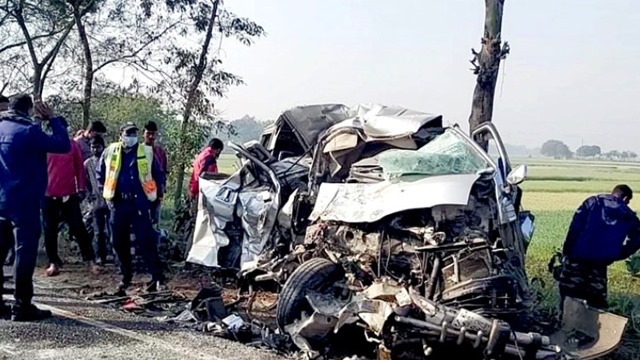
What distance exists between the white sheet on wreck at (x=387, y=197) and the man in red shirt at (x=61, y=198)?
145 inches

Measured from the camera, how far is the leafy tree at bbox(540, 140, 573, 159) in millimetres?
119125

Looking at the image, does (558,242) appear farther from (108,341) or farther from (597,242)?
(108,341)

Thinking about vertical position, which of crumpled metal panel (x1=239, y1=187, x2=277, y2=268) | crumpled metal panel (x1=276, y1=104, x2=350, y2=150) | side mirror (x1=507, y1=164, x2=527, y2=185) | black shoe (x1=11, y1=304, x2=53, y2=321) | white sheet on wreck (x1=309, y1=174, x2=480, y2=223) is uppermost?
crumpled metal panel (x1=276, y1=104, x2=350, y2=150)

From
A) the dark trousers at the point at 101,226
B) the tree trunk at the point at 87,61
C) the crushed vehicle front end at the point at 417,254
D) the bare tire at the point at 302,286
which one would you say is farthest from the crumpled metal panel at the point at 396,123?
the tree trunk at the point at 87,61

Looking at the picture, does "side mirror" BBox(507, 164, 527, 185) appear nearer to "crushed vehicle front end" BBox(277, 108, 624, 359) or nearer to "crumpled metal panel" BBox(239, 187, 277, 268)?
"crushed vehicle front end" BBox(277, 108, 624, 359)

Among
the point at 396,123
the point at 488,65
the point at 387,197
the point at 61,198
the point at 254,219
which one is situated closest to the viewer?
the point at 387,197

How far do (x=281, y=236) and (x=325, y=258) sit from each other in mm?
1205

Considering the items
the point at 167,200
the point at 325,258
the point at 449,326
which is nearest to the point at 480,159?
the point at 325,258

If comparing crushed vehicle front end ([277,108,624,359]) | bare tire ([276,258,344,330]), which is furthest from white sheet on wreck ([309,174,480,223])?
bare tire ([276,258,344,330])

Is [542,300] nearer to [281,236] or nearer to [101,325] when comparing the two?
[281,236]

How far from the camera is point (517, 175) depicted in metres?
6.27

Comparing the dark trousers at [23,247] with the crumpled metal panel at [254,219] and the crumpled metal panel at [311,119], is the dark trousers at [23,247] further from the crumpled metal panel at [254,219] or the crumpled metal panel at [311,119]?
the crumpled metal panel at [311,119]

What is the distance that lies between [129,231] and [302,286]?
267 cm

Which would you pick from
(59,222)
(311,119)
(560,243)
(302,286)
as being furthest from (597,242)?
(560,243)
